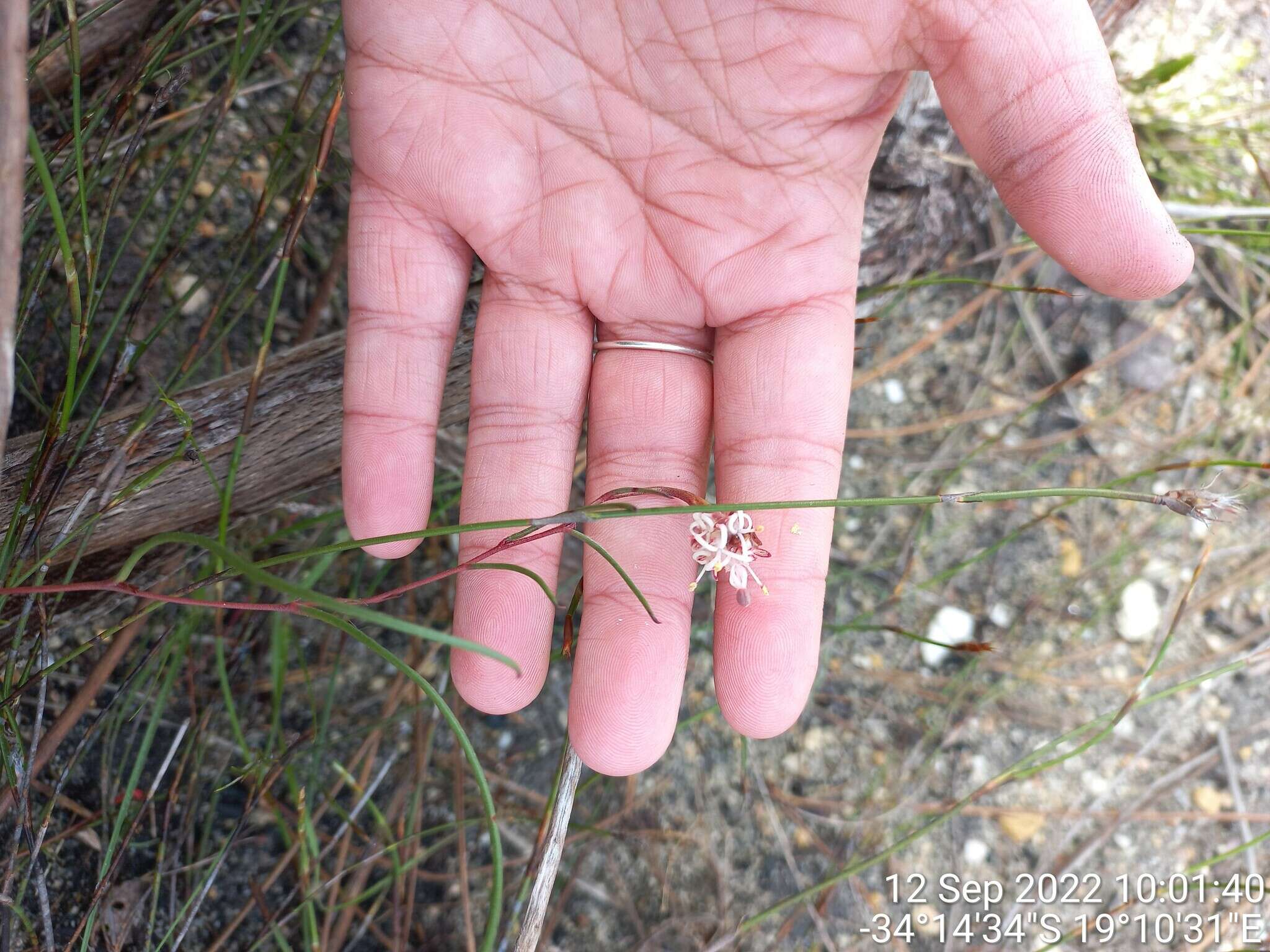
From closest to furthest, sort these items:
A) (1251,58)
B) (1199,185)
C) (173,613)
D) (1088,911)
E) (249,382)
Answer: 1. (249,382)
2. (173,613)
3. (1088,911)
4. (1199,185)
5. (1251,58)

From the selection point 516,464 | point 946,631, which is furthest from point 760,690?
point 946,631

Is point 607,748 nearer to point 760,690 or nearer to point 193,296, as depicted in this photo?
point 760,690

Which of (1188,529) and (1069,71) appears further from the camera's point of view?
(1188,529)

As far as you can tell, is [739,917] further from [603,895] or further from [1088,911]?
[1088,911]

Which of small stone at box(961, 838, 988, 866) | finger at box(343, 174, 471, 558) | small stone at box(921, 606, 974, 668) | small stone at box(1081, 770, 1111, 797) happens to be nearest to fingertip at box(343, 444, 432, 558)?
finger at box(343, 174, 471, 558)

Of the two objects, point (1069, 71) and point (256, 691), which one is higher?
point (1069, 71)


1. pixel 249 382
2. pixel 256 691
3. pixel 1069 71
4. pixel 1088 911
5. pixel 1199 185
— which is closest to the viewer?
pixel 1069 71

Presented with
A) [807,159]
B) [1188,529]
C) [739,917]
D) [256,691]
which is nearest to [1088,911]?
[739,917]
